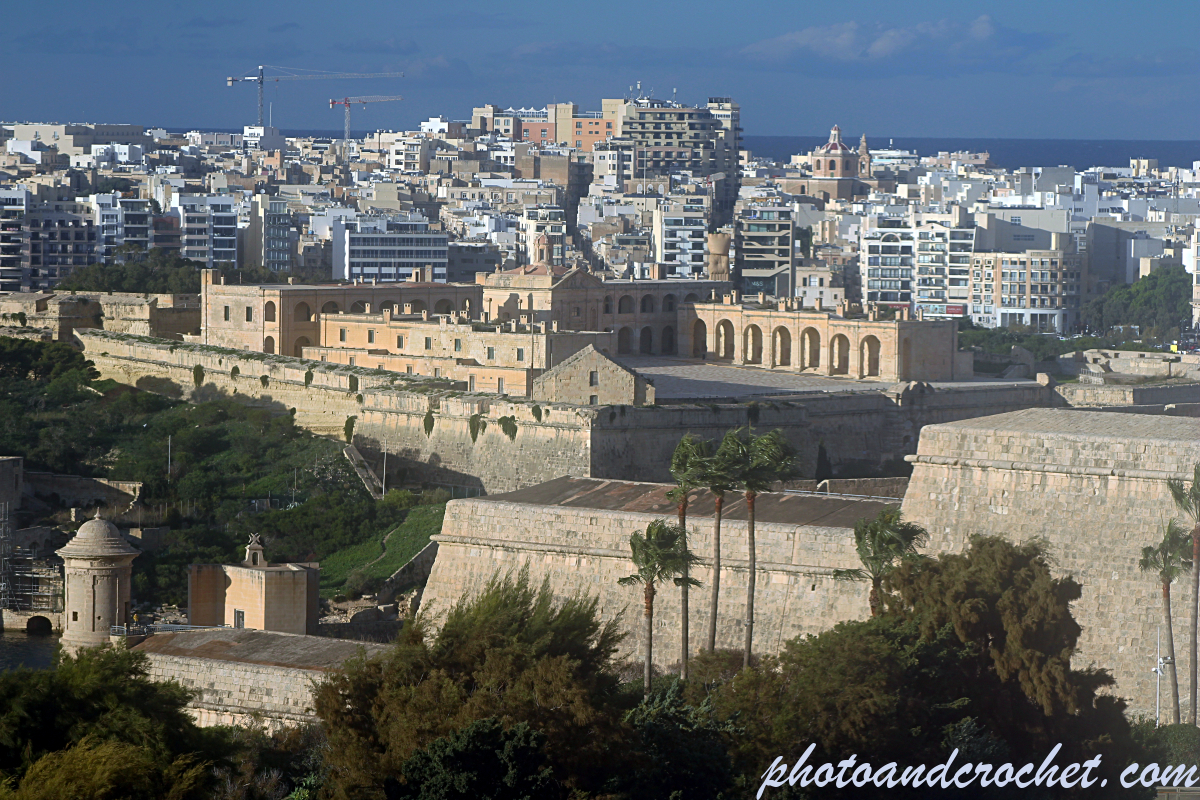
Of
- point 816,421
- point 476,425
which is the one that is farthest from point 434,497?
point 816,421

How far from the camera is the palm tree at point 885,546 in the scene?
950 inches

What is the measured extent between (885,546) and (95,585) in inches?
325

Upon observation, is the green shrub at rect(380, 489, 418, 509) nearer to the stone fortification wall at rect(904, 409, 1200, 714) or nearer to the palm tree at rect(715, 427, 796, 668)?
the palm tree at rect(715, 427, 796, 668)

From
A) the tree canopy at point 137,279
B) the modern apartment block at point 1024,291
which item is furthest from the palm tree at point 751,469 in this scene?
the modern apartment block at point 1024,291

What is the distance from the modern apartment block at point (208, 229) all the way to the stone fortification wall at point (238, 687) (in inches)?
2406

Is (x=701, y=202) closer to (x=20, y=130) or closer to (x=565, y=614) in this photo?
(x=20, y=130)

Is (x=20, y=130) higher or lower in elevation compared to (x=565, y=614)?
higher

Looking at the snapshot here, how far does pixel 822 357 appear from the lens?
53219mm

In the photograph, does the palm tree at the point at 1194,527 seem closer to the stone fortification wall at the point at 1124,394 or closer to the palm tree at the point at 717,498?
the palm tree at the point at 717,498

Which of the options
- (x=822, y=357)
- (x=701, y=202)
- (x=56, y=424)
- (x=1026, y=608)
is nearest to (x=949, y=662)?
(x=1026, y=608)

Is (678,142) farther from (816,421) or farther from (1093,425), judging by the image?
(1093,425)

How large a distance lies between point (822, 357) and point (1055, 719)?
31371 mm

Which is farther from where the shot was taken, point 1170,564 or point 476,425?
point 476,425

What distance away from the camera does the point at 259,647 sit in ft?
81.1
